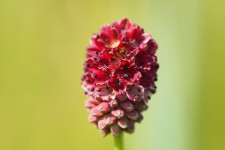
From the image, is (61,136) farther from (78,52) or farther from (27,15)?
(27,15)

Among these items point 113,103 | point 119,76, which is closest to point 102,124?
point 113,103

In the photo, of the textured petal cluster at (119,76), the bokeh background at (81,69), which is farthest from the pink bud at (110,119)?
the bokeh background at (81,69)

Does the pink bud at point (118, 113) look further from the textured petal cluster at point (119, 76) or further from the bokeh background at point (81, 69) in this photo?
the bokeh background at point (81, 69)

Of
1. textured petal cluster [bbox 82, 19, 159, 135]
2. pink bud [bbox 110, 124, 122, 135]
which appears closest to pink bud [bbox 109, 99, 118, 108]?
textured petal cluster [bbox 82, 19, 159, 135]

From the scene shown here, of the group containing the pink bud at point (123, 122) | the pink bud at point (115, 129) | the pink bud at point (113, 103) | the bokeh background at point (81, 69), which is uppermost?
the bokeh background at point (81, 69)

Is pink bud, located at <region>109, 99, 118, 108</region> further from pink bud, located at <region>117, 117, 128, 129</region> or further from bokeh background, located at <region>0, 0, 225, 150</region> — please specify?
bokeh background, located at <region>0, 0, 225, 150</region>

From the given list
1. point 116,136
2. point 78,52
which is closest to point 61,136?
point 78,52
